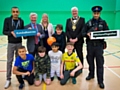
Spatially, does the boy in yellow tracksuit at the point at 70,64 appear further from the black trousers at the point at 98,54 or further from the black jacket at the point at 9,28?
the black jacket at the point at 9,28

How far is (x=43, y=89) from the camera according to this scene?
375 cm

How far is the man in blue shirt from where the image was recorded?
3682mm

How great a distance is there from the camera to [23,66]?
383 cm

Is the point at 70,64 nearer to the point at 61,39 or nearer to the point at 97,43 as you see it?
the point at 61,39

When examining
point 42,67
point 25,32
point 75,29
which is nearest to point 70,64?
point 42,67

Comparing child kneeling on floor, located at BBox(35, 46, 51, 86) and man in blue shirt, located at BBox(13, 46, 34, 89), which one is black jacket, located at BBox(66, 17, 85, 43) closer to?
child kneeling on floor, located at BBox(35, 46, 51, 86)

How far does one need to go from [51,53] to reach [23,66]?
0.88m

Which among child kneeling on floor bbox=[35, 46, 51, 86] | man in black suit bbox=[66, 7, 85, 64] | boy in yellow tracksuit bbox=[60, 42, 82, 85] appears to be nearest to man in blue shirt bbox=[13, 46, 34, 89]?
child kneeling on floor bbox=[35, 46, 51, 86]

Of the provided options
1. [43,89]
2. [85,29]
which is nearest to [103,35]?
[85,29]

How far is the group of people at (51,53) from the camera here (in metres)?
3.79

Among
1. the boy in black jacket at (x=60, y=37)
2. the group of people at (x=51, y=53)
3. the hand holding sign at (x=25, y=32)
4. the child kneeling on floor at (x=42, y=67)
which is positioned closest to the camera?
the hand holding sign at (x=25, y=32)

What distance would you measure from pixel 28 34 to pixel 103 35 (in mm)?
1876

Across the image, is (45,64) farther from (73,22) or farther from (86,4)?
(86,4)

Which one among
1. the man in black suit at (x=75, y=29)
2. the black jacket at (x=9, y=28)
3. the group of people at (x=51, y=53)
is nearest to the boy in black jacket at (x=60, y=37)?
the group of people at (x=51, y=53)
